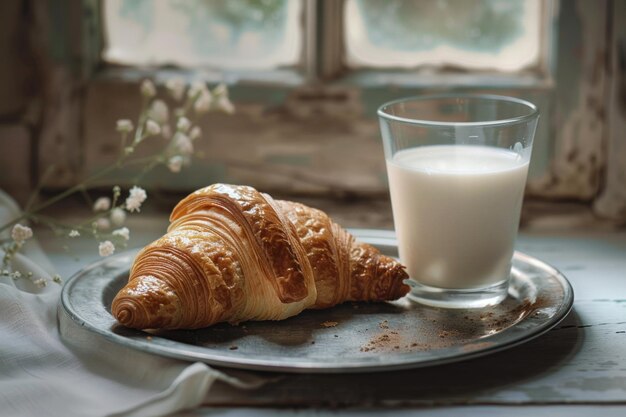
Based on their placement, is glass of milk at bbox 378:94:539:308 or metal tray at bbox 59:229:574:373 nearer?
metal tray at bbox 59:229:574:373

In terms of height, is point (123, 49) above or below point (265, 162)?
above

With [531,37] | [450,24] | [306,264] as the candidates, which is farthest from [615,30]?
[306,264]

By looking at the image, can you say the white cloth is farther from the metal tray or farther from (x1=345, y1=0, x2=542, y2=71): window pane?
(x1=345, y1=0, x2=542, y2=71): window pane

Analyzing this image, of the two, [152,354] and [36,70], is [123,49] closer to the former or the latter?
[36,70]

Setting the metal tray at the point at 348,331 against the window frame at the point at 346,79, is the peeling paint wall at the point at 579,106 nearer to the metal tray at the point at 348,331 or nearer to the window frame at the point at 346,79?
the window frame at the point at 346,79

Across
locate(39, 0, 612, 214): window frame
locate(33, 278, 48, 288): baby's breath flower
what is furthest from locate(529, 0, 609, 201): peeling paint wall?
locate(33, 278, 48, 288): baby's breath flower

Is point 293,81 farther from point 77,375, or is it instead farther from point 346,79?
point 77,375

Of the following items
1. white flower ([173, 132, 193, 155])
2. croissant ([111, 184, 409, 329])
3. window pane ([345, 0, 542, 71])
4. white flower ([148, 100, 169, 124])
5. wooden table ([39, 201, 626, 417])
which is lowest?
wooden table ([39, 201, 626, 417])
